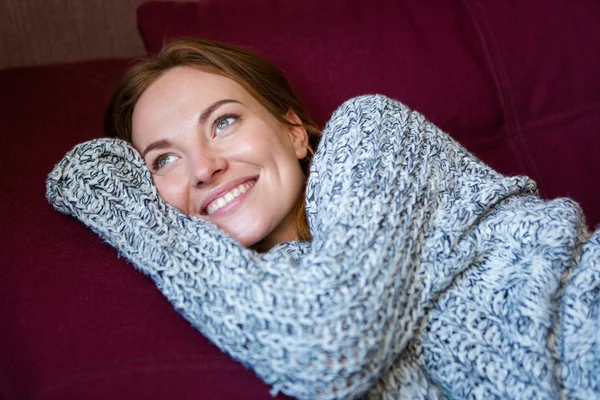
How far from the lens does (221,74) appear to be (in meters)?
1.17

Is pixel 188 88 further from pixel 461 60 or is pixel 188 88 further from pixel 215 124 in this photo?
pixel 461 60

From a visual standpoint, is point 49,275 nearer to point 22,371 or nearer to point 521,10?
point 22,371

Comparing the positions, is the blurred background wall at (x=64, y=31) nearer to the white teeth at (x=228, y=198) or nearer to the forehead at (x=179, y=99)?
the forehead at (x=179, y=99)

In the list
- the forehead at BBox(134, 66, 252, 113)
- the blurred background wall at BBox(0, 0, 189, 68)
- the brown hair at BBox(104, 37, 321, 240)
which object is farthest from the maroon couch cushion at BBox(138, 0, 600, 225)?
the blurred background wall at BBox(0, 0, 189, 68)

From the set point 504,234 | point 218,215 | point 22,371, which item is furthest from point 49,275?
point 504,234

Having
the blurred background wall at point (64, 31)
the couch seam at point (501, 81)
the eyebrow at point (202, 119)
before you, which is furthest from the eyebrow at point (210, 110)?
the blurred background wall at point (64, 31)

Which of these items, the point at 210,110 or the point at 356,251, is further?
the point at 210,110

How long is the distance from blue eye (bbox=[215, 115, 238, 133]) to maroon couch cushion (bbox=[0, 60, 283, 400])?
0.92 ft

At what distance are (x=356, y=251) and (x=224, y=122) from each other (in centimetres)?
39

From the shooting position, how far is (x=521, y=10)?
1.46 m

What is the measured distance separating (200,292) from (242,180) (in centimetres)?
26

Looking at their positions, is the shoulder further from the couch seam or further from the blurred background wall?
the blurred background wall

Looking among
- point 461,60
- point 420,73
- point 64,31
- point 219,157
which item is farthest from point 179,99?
point 64,31

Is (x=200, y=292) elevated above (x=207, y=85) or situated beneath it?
situated beneath
